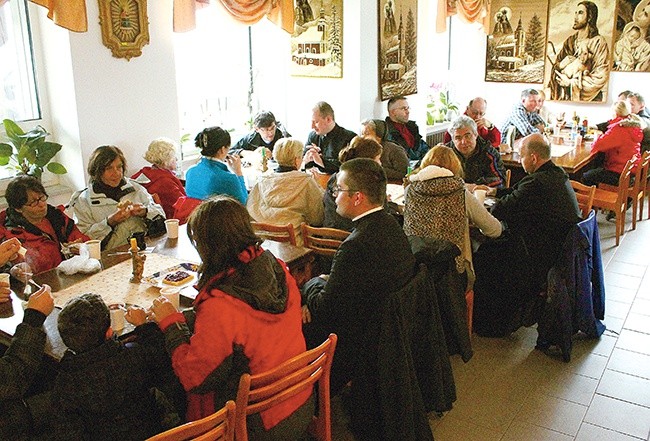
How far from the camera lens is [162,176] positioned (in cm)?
436

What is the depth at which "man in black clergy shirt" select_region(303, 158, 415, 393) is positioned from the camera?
2627 mm

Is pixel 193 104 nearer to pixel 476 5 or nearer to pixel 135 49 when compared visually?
pixel 135 49

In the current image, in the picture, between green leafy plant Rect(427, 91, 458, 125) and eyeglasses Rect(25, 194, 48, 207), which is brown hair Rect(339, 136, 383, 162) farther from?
green leafy plant Rect(427, 91, 458, 125)

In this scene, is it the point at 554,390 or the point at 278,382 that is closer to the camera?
the point at 278,382

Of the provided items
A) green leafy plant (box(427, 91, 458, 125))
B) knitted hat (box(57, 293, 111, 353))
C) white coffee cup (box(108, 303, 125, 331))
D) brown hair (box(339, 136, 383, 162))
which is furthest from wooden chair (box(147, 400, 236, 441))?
green leafy plant (box(427, 91, 458, 125))

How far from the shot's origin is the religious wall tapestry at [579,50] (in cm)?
799

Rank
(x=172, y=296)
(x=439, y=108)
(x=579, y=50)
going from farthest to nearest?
(x=439, y=108)
(x=579, y=50)
(x=172, y=296)

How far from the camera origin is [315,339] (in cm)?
294

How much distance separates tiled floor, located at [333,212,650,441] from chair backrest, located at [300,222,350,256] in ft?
2.78

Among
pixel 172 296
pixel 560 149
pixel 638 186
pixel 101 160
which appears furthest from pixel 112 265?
pixel 638 186

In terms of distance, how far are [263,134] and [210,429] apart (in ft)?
13.7

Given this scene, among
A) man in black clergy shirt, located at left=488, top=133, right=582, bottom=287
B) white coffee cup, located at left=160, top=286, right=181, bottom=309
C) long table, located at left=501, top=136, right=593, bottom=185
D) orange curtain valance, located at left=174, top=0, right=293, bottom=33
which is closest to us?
white coffee cup, located at left=160, top=286, right=181, bottom=309

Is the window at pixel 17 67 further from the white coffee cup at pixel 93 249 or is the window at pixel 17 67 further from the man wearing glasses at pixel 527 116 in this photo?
the man wearing glasses at pixel 527 116

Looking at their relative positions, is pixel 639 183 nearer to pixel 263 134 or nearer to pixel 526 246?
pixel 526 246
